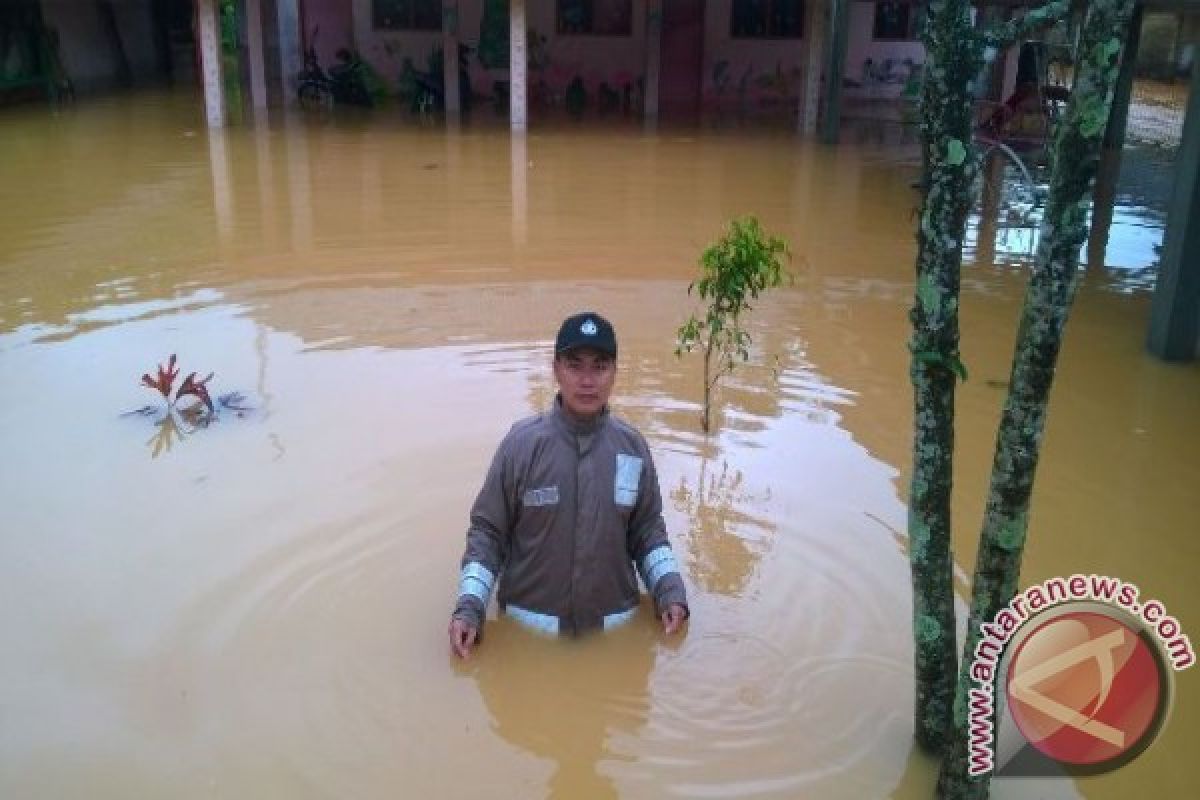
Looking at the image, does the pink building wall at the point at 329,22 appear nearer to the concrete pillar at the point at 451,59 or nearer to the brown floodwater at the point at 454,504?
the concrete pillar at the point at 451,59

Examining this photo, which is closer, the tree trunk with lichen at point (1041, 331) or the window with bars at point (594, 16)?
the tree trunk with lichen at point (1041, 331)

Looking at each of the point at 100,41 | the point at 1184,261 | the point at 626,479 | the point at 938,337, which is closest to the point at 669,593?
the point at 626,479

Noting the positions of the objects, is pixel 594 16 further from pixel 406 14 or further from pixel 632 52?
pixel 406 14

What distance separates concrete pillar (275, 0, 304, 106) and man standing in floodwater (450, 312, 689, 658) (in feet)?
60.9

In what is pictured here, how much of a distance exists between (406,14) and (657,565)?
19580mm

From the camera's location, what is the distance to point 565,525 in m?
3.73

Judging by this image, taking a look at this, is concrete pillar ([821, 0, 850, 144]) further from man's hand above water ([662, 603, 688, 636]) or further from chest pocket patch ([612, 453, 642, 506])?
man's hand above water ([662, 603, 688, 636])

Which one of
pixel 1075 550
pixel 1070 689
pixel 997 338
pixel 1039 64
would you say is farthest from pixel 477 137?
pixel 1070 689

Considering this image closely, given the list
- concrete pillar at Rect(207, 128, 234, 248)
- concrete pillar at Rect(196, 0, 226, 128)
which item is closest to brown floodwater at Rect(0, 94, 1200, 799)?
concrete pillar at Rect(207, 128, 234, 248)

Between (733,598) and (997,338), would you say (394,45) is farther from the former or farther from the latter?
(733,598)

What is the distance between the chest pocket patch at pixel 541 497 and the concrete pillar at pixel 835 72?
14182 millimetres

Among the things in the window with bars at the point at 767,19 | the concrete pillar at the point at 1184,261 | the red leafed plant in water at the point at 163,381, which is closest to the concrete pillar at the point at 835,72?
the window with bars at the point at 767,19

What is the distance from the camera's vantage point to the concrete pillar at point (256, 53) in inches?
724

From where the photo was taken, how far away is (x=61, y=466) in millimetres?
5246
